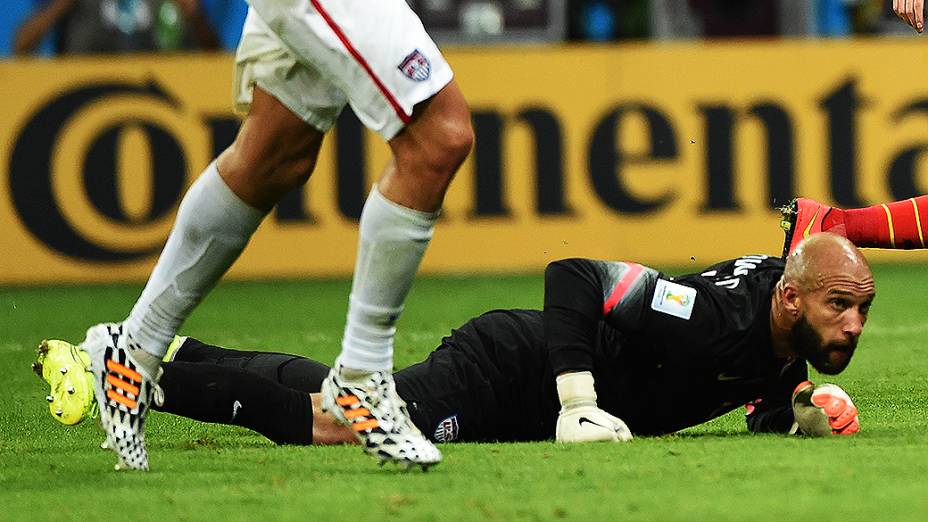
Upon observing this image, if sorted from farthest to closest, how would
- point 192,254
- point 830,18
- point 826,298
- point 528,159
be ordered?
point 830,18
point 528,159
point 826,298
point 192,254

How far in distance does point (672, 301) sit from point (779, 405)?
49 cm

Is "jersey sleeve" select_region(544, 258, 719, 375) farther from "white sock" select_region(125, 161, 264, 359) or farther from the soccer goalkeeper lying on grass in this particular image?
"white sock" select_region(125, 161, 264, 359)

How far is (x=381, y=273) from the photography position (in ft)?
12.2

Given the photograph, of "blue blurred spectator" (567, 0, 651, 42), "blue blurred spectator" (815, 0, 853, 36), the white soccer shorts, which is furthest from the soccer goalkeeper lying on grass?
"blue blurred spectator" (815, 0, 853, 36)

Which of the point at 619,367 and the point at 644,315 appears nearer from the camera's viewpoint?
the point at 644,315

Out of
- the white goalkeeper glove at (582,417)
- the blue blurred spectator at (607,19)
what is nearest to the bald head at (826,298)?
the white goalkeeper glove at (582,417)

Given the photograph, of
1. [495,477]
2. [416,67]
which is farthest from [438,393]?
[416,67]

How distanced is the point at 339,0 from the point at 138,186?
24.4 feet

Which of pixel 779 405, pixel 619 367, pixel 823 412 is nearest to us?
pixel 823 412

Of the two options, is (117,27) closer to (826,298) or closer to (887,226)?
(887,226)

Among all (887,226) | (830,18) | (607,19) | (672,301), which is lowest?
(830,18)

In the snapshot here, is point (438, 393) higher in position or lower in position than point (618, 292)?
lower

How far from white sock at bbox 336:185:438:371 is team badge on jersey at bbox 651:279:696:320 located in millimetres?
873

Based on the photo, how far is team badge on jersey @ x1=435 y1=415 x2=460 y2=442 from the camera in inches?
182
